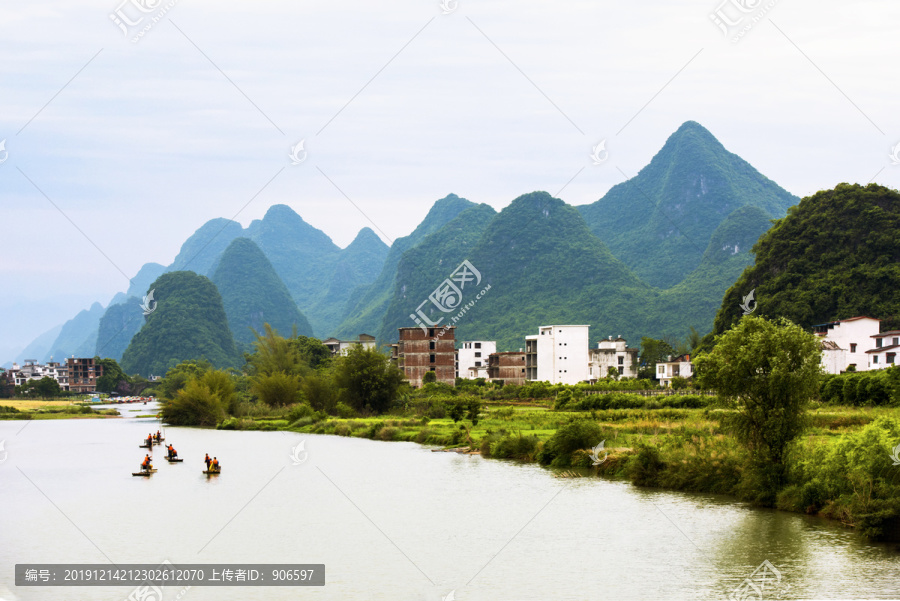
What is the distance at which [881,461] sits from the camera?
56.0ft

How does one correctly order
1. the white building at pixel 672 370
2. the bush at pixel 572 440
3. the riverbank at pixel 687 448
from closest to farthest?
the riverbank at pixel 687 448
the bush at pixel 572 440
the white building at pixel 672 370

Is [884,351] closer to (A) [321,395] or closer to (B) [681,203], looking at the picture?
(A) [321,395]

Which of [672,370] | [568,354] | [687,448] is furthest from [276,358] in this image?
[687,448]

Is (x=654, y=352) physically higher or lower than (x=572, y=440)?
higher

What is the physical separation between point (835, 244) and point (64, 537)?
189ft

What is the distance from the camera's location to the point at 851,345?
163 ft

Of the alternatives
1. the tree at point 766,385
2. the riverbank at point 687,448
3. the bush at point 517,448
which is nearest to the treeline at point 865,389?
the riverbank at point 687,448

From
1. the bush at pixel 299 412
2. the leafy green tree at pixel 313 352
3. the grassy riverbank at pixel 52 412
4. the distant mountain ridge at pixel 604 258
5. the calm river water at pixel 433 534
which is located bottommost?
the calm river water at pixel 433 534

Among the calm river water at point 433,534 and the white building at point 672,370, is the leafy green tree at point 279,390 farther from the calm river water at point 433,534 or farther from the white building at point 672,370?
the calm river water at point 433,534

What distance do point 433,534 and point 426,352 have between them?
62342 millimetres

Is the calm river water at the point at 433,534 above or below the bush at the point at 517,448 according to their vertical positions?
below

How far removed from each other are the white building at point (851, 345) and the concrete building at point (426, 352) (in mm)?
38647

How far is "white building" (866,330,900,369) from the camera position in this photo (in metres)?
44.9

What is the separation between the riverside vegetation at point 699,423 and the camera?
1891 cm
